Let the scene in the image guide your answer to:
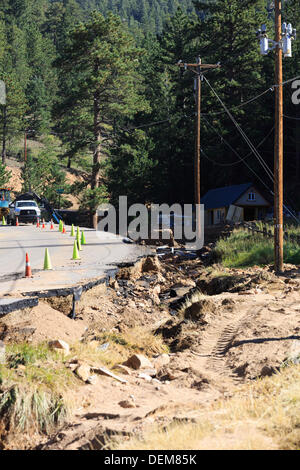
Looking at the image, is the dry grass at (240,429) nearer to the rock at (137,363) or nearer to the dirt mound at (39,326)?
the rock at (137,363)

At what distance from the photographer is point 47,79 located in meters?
110

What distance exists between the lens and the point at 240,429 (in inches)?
241

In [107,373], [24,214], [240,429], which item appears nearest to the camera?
[240,429]

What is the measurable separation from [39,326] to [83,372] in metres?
2.65

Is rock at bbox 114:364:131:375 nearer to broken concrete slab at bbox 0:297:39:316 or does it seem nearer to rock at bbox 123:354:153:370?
rock at bbox 123:354:153:370

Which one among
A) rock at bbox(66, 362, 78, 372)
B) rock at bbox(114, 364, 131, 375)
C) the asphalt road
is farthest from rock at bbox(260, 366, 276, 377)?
the asphalt road

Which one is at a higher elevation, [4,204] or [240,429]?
[4,204]

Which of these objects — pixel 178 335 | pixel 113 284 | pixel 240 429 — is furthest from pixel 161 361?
pixel 113 284

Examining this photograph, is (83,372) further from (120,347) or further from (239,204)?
(239,204)

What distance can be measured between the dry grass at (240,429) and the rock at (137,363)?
2.67 meters

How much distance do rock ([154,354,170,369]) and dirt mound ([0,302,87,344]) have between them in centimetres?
172

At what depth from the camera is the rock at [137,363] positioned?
9.80 metres

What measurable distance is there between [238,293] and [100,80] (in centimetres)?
3633

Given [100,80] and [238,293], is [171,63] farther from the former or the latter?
[238,293]
